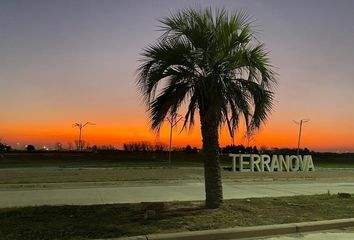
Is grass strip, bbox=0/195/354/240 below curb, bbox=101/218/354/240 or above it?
above

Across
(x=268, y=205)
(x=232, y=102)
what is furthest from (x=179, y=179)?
(x=232, y=102)

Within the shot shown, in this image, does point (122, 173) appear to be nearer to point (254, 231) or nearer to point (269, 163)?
point (269, 163)

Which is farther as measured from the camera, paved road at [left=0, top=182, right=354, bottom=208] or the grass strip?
paved road at [left=0, top=182, right=354, bottom=208]

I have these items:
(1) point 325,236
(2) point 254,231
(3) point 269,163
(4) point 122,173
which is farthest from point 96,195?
(3) point 269,163

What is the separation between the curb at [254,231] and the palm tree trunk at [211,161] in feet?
6.12

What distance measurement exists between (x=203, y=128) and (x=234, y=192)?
20.6 feet

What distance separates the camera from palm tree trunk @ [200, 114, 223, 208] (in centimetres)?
1124

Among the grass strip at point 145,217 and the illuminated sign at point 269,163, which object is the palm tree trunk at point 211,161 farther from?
the illuminated sign at point 269,163

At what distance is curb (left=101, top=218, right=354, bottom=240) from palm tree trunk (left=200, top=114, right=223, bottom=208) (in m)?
1.87

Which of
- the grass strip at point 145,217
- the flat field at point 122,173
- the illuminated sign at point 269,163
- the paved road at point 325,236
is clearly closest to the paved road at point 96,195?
the grass strip at point 145,217

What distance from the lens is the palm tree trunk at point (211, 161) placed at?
11.2m

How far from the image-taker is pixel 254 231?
9.38m

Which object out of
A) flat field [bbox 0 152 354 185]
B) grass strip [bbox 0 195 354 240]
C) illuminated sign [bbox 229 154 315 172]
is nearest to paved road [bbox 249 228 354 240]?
grass strip [bbox 0 195 354 240]

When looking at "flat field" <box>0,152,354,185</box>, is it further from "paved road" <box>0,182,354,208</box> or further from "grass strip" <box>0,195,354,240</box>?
"grass strip" <box>0,195,354,240</box>
